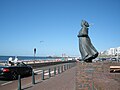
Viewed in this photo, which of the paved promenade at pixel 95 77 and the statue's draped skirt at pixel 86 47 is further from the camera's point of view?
the statue's draped skirt at pixel 86 47

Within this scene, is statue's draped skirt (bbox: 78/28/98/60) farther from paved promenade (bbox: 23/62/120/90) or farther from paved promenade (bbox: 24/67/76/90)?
paved promenade (bbox: 24/67/76/90)

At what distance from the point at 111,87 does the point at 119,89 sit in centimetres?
39

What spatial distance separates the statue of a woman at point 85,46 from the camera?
11.1 m

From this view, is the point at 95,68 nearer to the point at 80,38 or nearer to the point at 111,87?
the point at 111,87

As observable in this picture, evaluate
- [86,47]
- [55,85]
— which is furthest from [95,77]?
[55,85]

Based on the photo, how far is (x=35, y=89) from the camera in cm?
1191

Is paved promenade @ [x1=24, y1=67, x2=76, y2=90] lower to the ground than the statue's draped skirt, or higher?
lower

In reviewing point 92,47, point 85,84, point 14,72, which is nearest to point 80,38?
point 92,47

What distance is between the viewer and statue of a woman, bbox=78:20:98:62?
36.6ft

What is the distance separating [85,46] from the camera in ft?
37.2

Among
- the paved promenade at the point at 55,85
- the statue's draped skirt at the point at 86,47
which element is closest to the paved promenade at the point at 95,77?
the statue's draped skirt at the point at 86,47

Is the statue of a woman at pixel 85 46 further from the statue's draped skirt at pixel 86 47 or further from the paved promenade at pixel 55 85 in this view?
the paved promenade at pixel 55 85

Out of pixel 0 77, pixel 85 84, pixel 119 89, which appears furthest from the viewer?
pixel 0 77

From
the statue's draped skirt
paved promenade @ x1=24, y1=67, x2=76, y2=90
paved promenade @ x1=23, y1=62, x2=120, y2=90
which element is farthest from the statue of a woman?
paved promenade @ x1=24, y1=67, x2=76, y2=90
